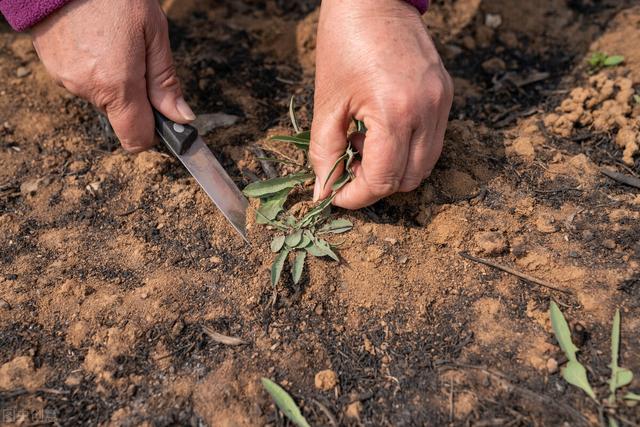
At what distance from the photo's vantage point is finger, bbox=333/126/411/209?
1.99 metres

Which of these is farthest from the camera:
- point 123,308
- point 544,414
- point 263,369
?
point 123,308

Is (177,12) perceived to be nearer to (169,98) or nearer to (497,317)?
(169,98)

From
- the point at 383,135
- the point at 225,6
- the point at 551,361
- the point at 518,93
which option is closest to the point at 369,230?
the point at 383,135

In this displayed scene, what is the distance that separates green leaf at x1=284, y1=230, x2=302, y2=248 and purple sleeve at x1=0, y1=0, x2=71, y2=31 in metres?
1.26

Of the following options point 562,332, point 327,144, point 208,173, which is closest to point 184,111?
point 208,173

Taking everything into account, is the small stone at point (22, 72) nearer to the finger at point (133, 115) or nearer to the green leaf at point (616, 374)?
the finger at point (133, 115)

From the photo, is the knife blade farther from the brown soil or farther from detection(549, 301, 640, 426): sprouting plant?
detection(549, 301, 640, 426): sprouting plant

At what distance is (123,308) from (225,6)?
2.32 m

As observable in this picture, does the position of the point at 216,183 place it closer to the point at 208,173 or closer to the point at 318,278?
the point at 208,173

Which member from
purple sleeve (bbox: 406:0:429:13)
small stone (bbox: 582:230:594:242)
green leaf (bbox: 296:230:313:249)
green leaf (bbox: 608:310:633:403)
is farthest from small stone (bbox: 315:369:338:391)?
purple sleeve (bbox: 406:0:429:13)

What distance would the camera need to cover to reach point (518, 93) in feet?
10.1

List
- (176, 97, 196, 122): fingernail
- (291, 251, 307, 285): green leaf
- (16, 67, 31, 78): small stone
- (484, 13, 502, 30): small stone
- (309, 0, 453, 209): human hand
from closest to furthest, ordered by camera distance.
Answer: (309, 0, 453, 209): human hand < (291, 251, 307, 285): green leaf < (176, 97, 196, 122): fingernail < (16, 67, 31, 78): small stone < (484, 13, 502, 30): small stone

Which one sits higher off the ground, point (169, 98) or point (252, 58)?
point (169, 98)

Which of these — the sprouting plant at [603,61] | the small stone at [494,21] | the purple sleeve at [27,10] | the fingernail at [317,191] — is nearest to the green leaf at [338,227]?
the fingernail at [317,191]
